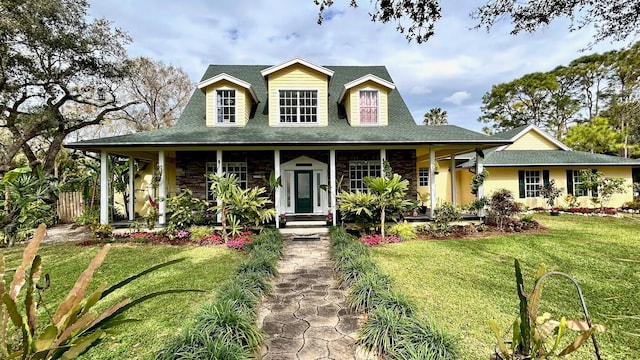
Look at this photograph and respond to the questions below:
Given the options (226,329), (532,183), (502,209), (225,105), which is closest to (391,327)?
(226,329)

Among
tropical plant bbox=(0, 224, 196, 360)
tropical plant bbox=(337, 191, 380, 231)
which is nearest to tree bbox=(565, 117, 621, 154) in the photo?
tropical plant bbox=(337, 191, 380, 231)

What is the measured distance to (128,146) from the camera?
9.90 m

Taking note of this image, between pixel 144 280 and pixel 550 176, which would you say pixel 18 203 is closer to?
pixel 144 280

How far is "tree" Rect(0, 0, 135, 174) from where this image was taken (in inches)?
488

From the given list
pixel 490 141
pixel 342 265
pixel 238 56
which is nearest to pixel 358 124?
pixel 490 141

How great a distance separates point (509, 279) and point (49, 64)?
19557 millimetres

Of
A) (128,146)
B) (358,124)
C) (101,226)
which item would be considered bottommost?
(101,226)

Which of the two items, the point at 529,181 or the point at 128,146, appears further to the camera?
the point at 529,181

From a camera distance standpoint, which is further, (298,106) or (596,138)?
(596,138)

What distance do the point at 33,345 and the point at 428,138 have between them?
1116 centimetres

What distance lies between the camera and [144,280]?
19.1 ft

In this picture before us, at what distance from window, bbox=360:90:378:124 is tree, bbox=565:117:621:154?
1785cm

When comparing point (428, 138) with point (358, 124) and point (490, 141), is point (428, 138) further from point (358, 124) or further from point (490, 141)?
point (358, 124)

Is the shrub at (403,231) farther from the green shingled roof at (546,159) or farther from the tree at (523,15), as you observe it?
the green shingled roof at (546,159)
